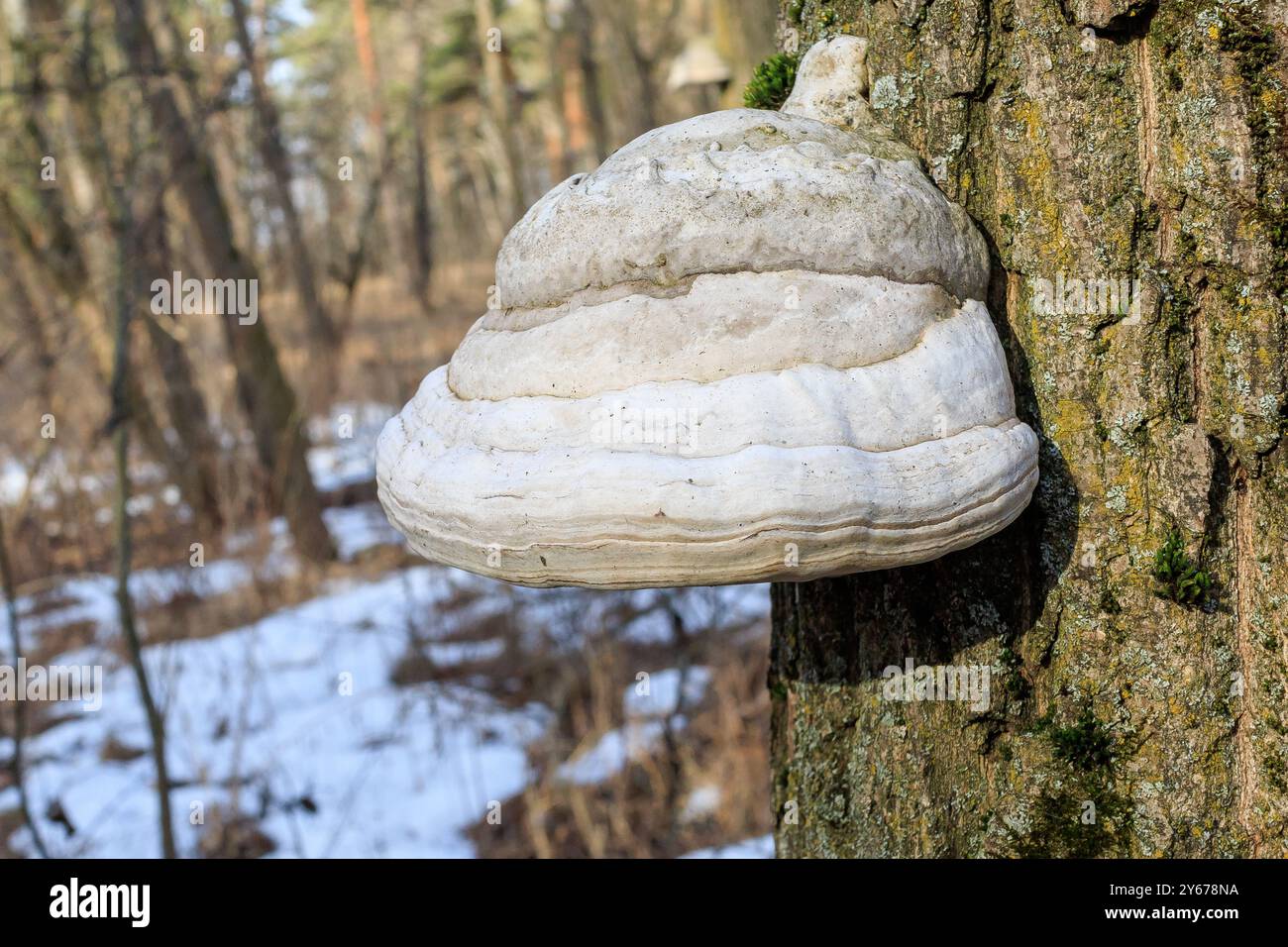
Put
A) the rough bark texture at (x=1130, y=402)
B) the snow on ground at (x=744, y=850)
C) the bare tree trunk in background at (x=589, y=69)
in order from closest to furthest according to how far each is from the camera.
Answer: the rough bark texture at (x=1130, y=402), the snow on ground at (x=744, y=850), the bare tree trunk in background at (x=589, y=69)

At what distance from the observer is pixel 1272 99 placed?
1436 millimetres

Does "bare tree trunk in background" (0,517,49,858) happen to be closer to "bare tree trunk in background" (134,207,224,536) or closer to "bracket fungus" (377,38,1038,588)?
"bracket fungus" (377,38,1038,588)

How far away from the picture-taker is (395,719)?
526 cm

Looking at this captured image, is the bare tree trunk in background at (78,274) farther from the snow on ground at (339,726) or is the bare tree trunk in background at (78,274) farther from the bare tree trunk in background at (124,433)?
the bare tree trunk in background at (124,433)

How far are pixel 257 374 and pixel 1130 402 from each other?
801cm

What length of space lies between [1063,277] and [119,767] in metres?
5.30

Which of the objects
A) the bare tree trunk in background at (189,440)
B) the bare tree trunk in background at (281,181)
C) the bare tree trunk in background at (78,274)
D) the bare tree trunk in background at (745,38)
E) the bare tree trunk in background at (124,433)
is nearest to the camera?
the bare tree trunk in background at (124,433)

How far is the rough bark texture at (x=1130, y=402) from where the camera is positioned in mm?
1462

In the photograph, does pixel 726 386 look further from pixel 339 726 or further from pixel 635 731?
pixel 339 726

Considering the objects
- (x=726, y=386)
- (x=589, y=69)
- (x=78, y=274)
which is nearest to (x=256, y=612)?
(x=78, y=274)

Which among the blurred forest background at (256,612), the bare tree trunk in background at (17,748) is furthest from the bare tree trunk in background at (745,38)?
the bare tree trunk in background at (17,748)

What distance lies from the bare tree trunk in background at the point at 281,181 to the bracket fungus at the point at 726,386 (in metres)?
5.24
